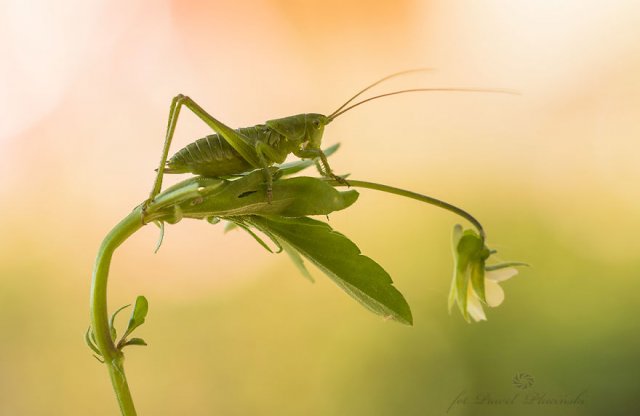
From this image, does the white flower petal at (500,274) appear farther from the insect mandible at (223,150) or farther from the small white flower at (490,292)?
the insect mandible at (223,150)

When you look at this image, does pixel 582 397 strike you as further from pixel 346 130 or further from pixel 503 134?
pixel 346 130

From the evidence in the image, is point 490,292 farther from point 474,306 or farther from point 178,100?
point 178,100

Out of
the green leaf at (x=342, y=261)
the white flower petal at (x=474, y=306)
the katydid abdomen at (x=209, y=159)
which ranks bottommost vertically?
the white flower petal at (x=474, y=306)

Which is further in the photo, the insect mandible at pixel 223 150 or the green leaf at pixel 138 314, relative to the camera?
the insect mandible at pixel 223 150

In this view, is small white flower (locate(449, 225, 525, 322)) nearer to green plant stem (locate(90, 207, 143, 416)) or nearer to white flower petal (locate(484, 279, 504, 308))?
white flower petal (locate(484, 279, 504, 308))

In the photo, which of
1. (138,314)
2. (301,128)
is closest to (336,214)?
(301,128)

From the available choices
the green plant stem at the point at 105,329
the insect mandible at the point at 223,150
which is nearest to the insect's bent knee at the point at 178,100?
the insect mandible at the point at 223,150
